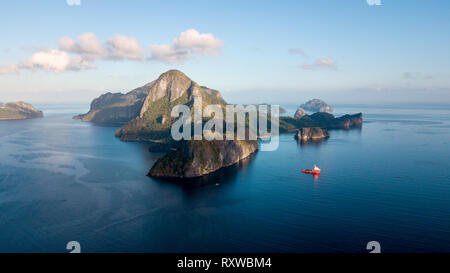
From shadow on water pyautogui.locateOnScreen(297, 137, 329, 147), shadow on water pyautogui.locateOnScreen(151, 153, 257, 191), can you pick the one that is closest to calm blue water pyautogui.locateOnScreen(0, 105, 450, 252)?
shadow on water pyautogui.locateOnScreen(151, 153, 257, 191)

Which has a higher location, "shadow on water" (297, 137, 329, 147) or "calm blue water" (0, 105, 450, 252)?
"shadow on water" (297, 137, 329, 147)

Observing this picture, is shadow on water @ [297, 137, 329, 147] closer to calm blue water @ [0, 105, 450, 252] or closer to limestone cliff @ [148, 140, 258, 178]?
calm blue water @ [0, 105, 450, 252]

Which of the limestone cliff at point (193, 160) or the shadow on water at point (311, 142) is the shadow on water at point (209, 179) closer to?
the limestone cliff at point (193, 160)

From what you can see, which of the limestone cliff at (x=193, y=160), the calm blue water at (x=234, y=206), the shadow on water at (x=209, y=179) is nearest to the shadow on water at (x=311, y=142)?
the calm blue water at (x=234, y=206)

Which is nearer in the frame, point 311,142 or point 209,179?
point 209,179

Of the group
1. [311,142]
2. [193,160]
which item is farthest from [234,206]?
[311,142]

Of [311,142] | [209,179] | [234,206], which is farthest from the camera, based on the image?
[311,142]

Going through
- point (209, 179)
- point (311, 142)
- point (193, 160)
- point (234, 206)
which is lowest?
point (234, 206)

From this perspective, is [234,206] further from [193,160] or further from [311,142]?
[311,142]
